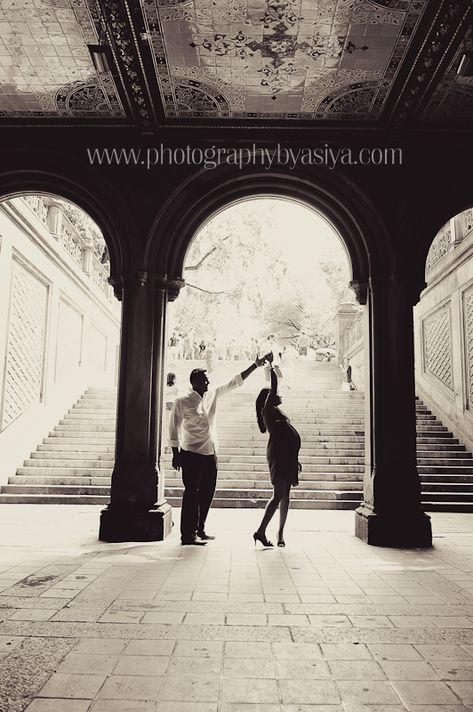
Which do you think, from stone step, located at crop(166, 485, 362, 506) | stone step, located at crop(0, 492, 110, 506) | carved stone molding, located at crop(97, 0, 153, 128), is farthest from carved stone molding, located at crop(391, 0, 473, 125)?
stone step, located at crop(0, 492, 110, 506)

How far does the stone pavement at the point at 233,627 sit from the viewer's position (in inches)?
87.8

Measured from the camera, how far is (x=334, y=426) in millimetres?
11016

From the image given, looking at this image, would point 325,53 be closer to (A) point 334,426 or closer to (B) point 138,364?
(B) point 138,364

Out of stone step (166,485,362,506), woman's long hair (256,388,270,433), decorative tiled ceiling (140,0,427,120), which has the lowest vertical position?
stone step (166,485,362,506)

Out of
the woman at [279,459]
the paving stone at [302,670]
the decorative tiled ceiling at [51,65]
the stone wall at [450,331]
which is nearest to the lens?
the paving stone at [302,670]

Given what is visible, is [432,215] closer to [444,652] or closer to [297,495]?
[297,495]

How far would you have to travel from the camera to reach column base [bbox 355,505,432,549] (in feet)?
18.2

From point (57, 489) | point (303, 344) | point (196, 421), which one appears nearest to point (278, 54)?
point (196, 421)

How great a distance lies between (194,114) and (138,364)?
2702mm

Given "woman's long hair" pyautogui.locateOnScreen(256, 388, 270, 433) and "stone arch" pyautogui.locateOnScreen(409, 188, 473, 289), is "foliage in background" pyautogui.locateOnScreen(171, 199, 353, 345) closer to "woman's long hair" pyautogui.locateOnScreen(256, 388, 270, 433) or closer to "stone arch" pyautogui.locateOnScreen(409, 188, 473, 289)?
"stone arch" pyautogui.locateOnScreen(409, 188, 473, 289)

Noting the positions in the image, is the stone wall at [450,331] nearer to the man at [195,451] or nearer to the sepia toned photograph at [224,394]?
the sepia toned photograph at [224,394]

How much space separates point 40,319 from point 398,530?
8074mm

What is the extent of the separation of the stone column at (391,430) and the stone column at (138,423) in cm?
219

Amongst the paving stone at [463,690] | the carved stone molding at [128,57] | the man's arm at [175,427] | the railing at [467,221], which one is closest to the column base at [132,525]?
the man's arm at [175,427]
